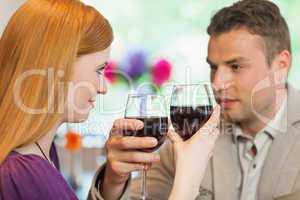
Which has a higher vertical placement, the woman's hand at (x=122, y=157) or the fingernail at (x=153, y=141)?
the fingernail at (x=153, y=141)

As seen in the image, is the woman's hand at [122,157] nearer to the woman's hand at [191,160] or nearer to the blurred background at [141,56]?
the woman's hand at [191,160]

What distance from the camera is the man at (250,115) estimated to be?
1407mm

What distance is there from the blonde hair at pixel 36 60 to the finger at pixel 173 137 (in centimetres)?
26

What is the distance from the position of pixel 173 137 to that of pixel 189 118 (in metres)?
0.07

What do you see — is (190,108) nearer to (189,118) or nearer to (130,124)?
(189,118)

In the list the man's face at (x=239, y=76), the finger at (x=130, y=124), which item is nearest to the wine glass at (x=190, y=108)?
the finger at (x=130, y=124)

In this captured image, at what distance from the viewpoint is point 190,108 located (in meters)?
1.08

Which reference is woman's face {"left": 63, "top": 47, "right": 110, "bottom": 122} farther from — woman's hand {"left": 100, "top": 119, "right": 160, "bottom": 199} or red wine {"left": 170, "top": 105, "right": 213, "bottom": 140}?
red wine {"left": 170, "top": 105, "right": 213, "bottom": 140}

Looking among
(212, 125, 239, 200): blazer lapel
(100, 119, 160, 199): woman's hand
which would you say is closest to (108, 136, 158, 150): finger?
(100, 119, 160, 199): woman's hand

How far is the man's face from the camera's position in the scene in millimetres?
1597

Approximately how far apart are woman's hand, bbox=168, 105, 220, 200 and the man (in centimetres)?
42

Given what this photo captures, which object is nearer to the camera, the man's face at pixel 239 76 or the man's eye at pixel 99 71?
the man's eye at pixel 99 71

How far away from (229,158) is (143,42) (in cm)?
90

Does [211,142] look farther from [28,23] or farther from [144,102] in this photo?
[28,23]
